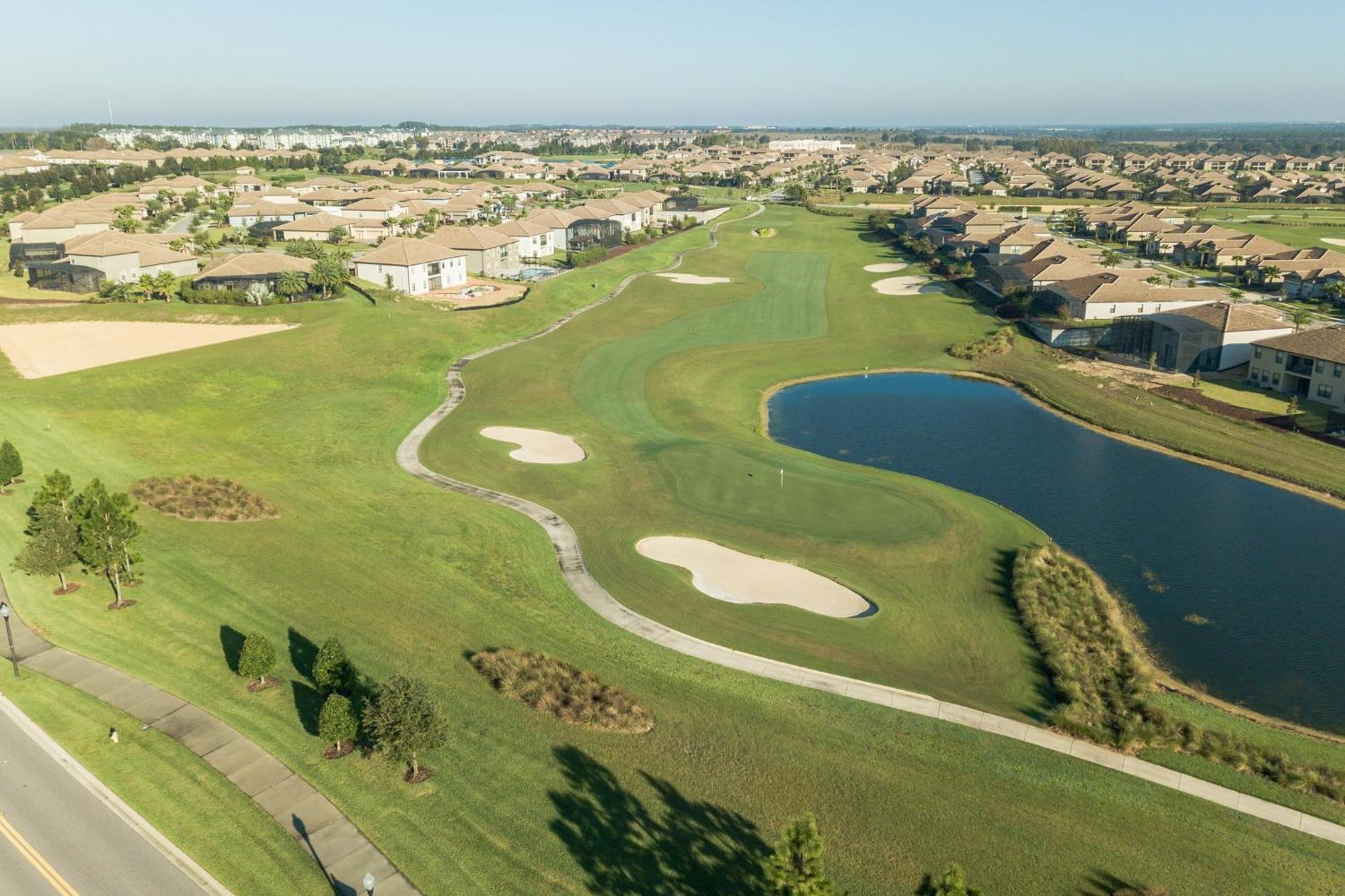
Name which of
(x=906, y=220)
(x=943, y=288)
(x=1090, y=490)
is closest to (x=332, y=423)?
(x=1090, y=490)

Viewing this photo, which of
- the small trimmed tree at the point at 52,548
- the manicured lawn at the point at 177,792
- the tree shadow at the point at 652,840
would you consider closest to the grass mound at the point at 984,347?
the tree shadow at the point at 652,840

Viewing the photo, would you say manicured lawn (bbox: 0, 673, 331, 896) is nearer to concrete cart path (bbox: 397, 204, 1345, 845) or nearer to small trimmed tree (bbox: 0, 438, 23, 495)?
concrete cart path (bbox: 397, 204, 1345, 845)

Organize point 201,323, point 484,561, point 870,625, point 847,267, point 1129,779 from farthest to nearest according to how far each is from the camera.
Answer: point 847,267 < point 201,323 < point 484,561 < point 870,625 < point 1129,779

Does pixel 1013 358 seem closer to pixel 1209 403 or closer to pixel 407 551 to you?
pixel 1209 403

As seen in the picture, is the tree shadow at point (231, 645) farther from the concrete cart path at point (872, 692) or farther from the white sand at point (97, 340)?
the white sand at point (97, 340)

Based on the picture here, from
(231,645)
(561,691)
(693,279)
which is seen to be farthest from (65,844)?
(693,279)
